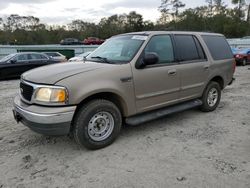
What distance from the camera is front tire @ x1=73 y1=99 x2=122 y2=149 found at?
12.4 ft

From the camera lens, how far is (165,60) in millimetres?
4805

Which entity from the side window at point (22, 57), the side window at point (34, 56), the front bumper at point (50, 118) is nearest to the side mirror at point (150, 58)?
the front bumper at point (50, 118)

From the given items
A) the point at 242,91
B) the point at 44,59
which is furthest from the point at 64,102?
the point at 44,59

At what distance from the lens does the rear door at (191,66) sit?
509cm

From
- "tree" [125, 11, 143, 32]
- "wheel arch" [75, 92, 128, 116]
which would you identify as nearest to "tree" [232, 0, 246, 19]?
"tree" [125, 11, 143, 32]

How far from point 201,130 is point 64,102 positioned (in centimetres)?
271

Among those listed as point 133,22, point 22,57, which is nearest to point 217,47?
point 22,57

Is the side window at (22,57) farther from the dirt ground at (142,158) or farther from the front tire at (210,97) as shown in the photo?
the front tire at (210,97)

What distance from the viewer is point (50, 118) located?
11.4 ft

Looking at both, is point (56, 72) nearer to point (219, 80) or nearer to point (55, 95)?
point (55, 95)

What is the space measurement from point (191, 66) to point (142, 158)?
2.37 metres

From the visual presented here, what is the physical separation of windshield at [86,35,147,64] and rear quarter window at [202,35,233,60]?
76.8 inches

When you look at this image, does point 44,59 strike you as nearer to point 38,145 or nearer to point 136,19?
point 38,145

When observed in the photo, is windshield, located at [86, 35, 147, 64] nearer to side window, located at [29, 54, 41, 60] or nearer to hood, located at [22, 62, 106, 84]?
hood, located at [22, 62, 106, 84]
